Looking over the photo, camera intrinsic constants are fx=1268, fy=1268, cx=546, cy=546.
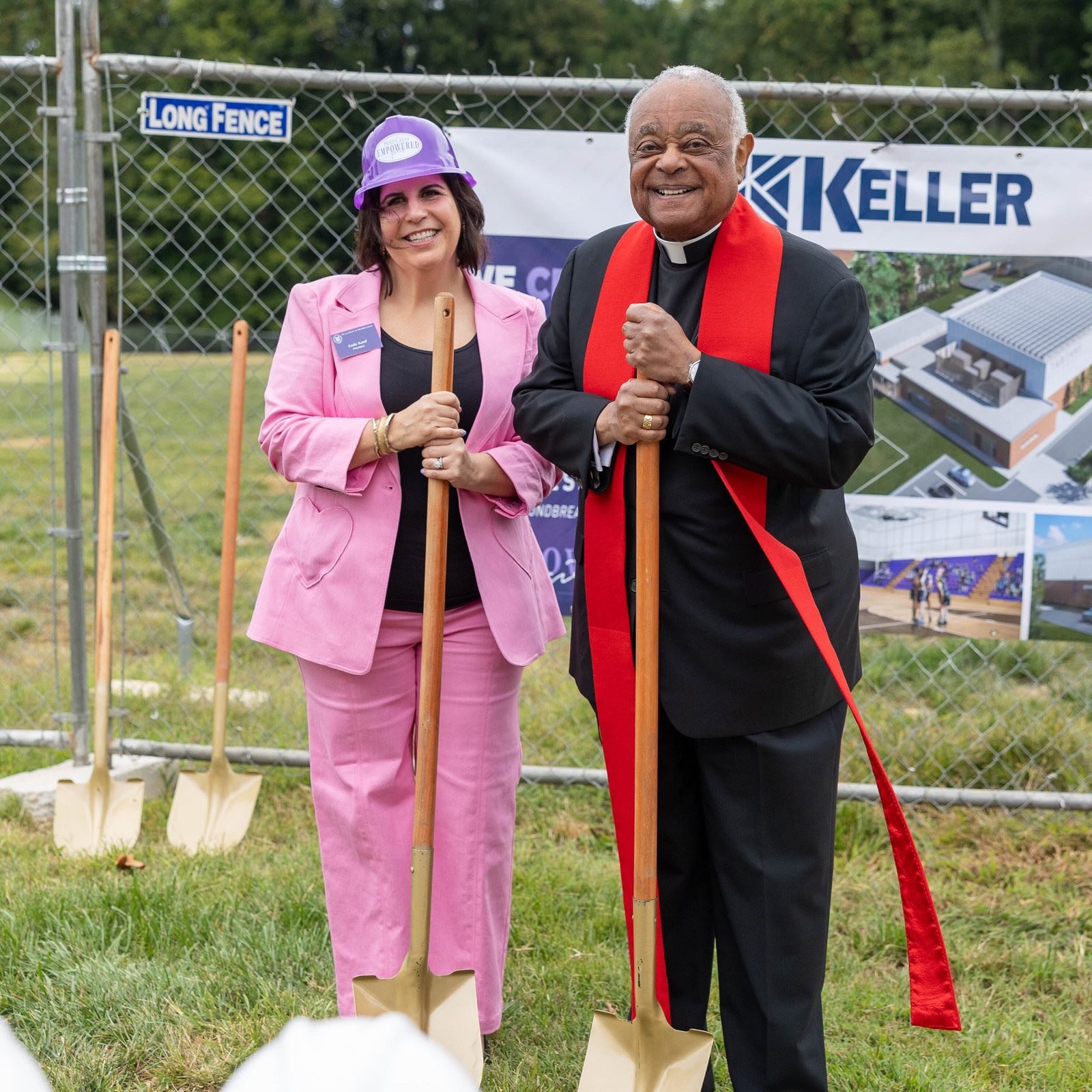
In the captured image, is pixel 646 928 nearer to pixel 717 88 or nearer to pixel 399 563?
pixel 399 563

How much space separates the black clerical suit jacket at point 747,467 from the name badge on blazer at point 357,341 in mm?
450

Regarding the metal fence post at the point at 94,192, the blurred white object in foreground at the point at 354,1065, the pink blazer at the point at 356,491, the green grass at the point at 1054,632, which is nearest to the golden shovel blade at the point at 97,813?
the metal fence post at the point at 94,192

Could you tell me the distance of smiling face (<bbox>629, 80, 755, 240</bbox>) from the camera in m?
2.30

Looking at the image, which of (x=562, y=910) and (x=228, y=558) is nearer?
(x=562, y=910)

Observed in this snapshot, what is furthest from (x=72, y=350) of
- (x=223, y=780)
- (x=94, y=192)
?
(x=223, y=780)

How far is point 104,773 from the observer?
13.8ft

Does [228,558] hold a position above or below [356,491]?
below

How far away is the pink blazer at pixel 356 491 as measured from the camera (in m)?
2.93

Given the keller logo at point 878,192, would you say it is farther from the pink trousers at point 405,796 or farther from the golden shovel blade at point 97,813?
the golden shovel blade at point 97,813

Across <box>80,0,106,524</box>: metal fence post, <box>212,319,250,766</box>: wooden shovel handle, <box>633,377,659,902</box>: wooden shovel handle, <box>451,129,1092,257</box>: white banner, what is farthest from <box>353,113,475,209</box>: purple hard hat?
<box>80,0,106,524</box>: metal fence post

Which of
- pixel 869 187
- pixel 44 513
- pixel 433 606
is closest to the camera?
pixel 433 606

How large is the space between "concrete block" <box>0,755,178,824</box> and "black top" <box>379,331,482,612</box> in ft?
6.22

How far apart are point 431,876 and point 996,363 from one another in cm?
242

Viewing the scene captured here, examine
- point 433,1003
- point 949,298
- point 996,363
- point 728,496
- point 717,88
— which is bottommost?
point 433,1003
